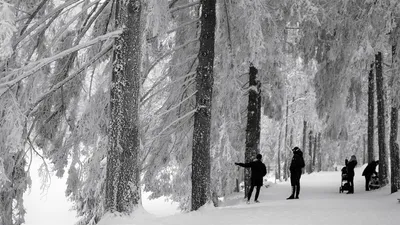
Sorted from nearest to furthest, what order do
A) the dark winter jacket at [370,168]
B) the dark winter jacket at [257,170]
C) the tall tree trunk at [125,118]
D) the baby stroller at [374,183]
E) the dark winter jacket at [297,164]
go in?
1. the tall tree trunk at [125,118]
2. the dark winter jacket at [257,170]
3. the dark winter jacket at [297,164]
4. the dark winter jacket at [370,168]
5. the baby stroller at [374,183]

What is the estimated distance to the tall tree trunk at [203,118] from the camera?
911 centimetres

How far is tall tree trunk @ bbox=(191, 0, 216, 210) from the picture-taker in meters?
9.11

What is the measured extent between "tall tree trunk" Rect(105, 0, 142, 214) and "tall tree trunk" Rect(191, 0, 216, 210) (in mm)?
2424

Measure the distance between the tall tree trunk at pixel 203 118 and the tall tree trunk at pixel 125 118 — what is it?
95.4 inches

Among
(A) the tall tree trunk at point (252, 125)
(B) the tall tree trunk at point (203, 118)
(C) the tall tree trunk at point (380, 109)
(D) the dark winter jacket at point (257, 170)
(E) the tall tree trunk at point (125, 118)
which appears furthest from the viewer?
(C) the tall tree trunk at point (380, 109)

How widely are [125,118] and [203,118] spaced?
2.73 m

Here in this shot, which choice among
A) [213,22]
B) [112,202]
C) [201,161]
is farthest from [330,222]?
[213,22]

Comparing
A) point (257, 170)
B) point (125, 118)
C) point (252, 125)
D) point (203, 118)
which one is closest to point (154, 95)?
point (203, 118)

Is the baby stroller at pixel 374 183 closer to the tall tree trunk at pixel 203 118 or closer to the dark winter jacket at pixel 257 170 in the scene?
the dark winter jacket at pixel 257 170

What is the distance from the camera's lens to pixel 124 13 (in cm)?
686

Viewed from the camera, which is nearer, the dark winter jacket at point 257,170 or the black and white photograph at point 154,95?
the black and white photograph at point 154,95

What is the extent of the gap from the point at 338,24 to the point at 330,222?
7774 millimetres

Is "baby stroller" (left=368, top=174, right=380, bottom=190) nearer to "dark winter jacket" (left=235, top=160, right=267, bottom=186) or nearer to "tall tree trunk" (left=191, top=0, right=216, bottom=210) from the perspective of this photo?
"dark winter jacket" (left=235, top=160, right=267, bottom=186)

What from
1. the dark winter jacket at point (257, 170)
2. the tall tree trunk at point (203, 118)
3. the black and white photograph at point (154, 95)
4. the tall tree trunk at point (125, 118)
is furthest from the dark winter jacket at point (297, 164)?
the tall tree trunk at point (125, 118)
